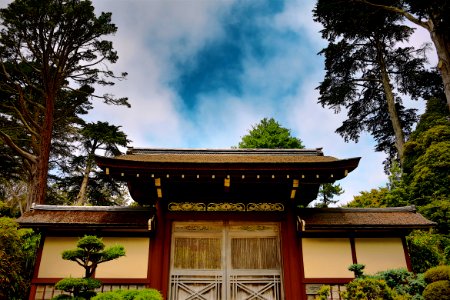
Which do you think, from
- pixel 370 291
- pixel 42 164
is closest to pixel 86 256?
pixel 370 291

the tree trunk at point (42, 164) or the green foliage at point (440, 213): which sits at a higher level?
the tree trunk at point (42, 164)

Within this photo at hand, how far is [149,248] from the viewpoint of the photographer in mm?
7484

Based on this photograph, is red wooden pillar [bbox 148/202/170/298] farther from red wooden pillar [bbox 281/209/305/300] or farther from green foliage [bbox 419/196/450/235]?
green foliage [bbox 419/196/450/235]

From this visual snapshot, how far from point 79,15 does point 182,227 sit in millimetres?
11133

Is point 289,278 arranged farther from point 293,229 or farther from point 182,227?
point 182,227

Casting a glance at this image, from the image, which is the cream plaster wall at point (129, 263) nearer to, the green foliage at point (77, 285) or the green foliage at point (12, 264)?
the green foliage at point (77, 285)

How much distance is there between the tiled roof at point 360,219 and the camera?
290 inches

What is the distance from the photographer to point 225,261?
7.63m

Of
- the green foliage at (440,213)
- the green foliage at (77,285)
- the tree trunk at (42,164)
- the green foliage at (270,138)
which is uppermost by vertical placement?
the green foliage at (270,138)

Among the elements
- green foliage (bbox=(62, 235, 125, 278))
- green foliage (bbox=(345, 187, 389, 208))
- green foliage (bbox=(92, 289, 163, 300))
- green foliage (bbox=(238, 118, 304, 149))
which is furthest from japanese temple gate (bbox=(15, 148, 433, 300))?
green foliage (bbox=(238, 118, 304, 149))

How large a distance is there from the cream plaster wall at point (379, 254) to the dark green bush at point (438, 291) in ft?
6.08

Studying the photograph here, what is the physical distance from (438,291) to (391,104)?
47.6 ft

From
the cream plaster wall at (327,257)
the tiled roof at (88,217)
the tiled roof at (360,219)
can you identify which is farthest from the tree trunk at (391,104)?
the tiled roof at (88,217)

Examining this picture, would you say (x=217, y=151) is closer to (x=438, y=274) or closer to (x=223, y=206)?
(x=223, y=206)
